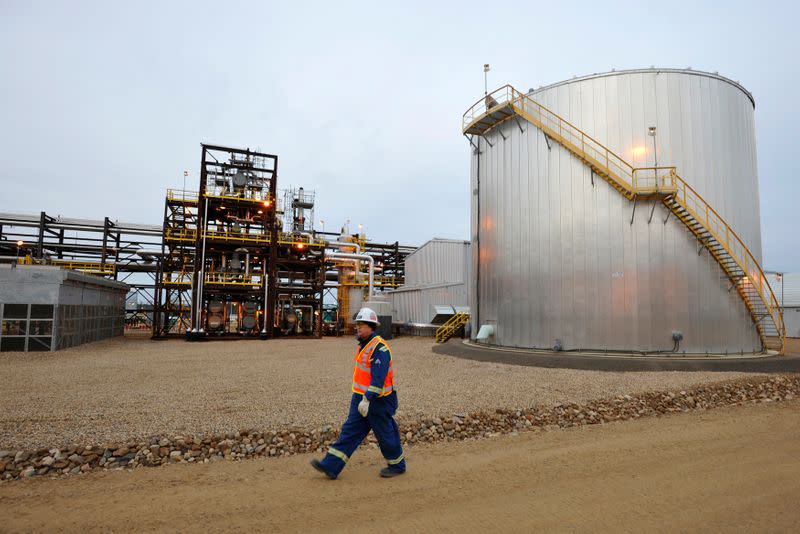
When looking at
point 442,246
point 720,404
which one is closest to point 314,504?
point 720,404

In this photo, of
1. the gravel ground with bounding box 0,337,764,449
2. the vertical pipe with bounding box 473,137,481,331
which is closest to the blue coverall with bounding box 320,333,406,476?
the gravel ground with bounding box 0,337,764,449

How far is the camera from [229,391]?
32.9ft

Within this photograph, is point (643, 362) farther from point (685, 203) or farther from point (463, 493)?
point (463, 493)

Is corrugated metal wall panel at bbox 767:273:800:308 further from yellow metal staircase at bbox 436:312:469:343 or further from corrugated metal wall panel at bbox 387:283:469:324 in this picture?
yellow metal staircase at bbox 436:312:469:343

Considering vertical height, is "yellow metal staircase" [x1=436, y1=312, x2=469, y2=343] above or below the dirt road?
above

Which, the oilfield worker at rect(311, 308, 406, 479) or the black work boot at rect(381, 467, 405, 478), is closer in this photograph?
the oilfield worker at rect(311, 308, 406, 479)

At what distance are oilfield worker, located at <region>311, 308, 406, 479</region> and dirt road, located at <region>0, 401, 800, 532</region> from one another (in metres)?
0.27

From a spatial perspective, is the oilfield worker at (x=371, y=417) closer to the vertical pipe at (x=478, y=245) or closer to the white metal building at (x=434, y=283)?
the vertical pipe at (x=478, y=245)

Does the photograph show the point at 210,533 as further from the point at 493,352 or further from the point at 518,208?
the point at 518,208

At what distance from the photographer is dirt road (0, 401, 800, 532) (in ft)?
13.5

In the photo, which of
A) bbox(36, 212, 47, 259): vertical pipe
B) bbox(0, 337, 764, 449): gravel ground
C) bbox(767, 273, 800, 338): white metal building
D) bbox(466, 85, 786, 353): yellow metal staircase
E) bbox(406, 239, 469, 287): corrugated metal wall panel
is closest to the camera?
bbox(0, 337, 764, 449): gravel ground

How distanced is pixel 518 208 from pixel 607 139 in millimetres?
4088

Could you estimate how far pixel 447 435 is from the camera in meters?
7.06

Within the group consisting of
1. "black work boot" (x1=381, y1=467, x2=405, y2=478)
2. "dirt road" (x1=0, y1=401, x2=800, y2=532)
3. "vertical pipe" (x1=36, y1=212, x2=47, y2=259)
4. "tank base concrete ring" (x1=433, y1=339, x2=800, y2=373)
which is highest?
"vertical pipe" (x1=36, y1=212, x2=47, y2=259)
